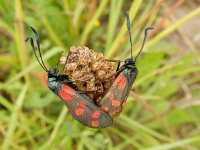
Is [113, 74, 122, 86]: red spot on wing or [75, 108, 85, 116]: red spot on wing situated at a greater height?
[113, 74, 122, 86]: red spot on wing

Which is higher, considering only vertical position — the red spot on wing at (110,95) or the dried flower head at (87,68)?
the dried flower head at (87,68)

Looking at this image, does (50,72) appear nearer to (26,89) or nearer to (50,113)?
(26,89)

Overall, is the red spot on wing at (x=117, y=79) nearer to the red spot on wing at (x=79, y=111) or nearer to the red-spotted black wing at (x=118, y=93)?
the red-spotted black wing at (x=118, y=93)

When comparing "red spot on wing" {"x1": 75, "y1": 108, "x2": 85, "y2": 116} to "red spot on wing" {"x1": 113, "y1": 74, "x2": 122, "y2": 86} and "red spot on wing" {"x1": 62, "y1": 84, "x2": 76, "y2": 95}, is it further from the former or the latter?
"red spot on wing" {"x1": 113, "y1": 74, "x2": 122, "y2": 86}

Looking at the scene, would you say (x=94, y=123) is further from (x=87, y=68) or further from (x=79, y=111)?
(x=87, y=68)

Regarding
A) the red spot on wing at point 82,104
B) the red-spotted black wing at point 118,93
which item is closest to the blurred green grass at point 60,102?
the red-spotted black wing at point 118,93

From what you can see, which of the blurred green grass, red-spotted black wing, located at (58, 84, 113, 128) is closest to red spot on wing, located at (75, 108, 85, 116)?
red-spotted black wing, located at (58, 84, 113, 128)
